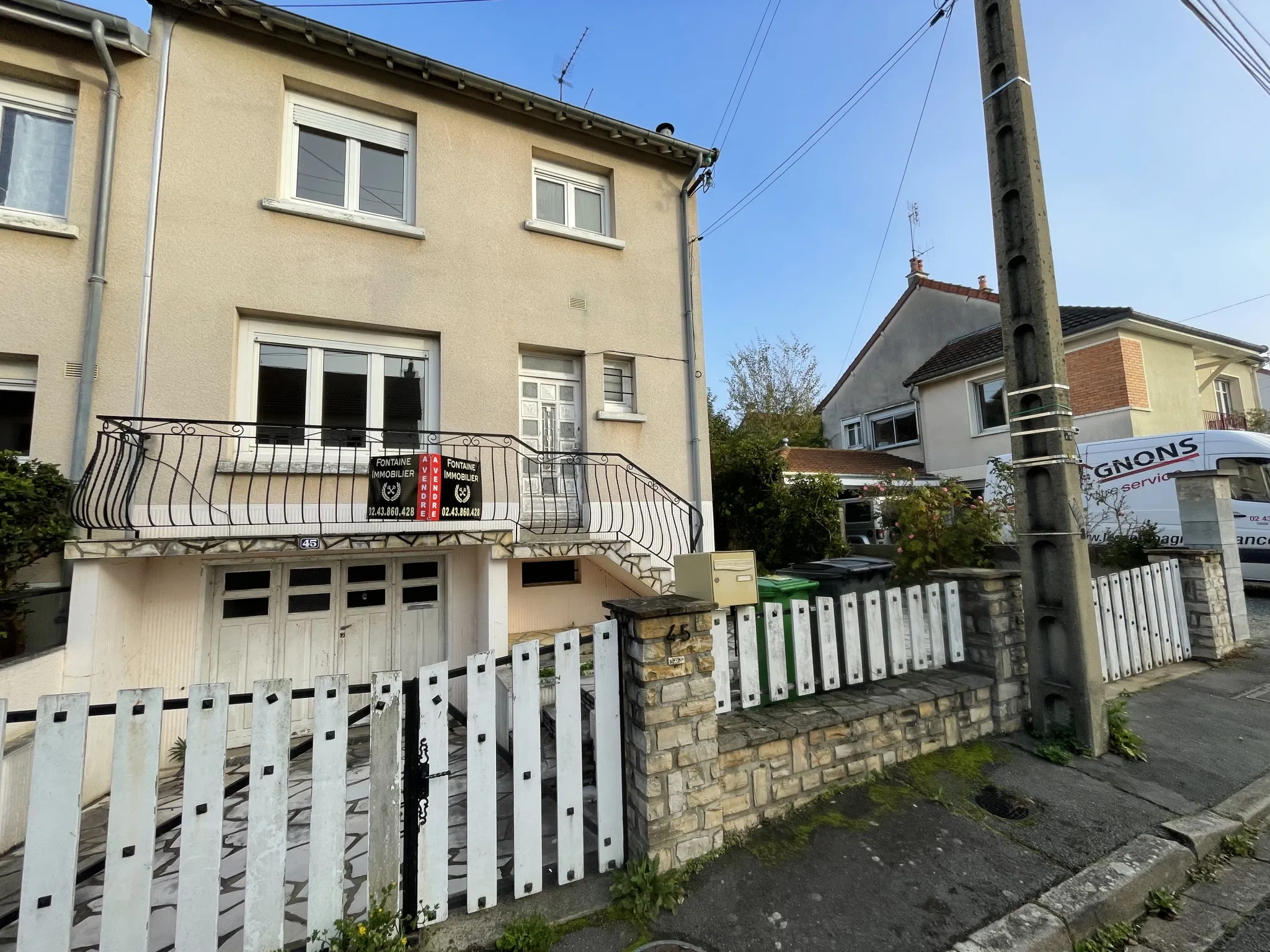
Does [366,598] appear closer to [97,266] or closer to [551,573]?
[551,573]

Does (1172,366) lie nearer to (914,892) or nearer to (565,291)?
(565,291)

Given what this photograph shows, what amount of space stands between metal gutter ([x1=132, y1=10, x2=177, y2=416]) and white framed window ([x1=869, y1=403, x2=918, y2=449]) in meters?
18.2

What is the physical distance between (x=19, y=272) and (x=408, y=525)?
13.7 ft

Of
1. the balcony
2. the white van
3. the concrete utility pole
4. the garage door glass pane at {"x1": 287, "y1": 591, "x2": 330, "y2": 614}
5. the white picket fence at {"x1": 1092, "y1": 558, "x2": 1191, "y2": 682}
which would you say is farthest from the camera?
the balcony

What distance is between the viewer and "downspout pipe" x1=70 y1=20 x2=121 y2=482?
16.1 ft

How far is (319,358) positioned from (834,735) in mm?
6325

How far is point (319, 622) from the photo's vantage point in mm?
5902

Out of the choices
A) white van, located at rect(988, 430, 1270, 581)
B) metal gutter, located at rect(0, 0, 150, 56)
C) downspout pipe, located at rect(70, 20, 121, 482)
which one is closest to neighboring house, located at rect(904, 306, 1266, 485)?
white van, located at rect(988, 430, 1270, 581)

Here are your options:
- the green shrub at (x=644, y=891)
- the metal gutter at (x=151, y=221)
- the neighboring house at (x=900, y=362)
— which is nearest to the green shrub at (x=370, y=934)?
the green shrub at (x=644, y=891)

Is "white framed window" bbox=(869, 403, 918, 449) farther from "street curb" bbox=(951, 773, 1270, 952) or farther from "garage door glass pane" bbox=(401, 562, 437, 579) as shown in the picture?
"garage door glass pane" bbox=(401, 562, 437, 579)

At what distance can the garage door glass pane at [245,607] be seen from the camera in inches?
222

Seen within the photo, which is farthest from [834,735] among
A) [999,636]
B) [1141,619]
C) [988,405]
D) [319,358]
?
[988,405]

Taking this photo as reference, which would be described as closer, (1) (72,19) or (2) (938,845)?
(2) (938,845)

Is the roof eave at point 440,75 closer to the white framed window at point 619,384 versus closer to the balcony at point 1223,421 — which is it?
the white framed window at point 619,384
